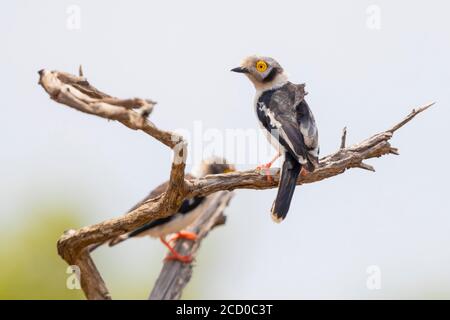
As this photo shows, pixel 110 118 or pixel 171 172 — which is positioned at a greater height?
pixel 110 118

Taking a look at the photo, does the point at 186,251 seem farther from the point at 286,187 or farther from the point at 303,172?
the point at 286,187

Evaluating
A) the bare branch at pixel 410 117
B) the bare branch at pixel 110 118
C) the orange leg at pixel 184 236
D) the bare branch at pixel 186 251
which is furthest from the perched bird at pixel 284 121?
the orange leg at pixel 184 236

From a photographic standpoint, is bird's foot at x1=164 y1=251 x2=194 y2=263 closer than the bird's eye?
No

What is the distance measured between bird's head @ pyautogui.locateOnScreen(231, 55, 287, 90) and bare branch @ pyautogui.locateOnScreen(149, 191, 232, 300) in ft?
7.87

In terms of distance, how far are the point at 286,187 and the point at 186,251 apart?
3.37m

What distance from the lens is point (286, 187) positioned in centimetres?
607

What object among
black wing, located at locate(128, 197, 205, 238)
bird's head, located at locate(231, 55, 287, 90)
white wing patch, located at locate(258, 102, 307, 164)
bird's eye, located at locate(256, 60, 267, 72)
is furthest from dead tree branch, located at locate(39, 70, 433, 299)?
black wing, located at locate(128, 197, 205, 238)

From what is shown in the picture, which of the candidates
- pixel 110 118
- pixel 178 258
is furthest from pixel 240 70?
pixel 110 118

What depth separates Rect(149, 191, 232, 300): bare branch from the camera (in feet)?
27.5

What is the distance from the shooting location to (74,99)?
452 cm

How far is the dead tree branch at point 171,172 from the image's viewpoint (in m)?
4.51

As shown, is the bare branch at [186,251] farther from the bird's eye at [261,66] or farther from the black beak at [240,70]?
the bird's eye at [261,66]

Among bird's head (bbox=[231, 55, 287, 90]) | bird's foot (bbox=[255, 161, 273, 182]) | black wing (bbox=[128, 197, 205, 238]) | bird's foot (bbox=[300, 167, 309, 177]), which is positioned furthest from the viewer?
black wing (bbox=[128, 197, 205, 238])

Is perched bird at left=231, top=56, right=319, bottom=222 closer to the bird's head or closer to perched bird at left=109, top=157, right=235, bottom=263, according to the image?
the bird's head
